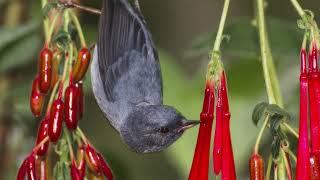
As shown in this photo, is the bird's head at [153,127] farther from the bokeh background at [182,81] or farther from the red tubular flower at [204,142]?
the red tubular flower at [204,142]

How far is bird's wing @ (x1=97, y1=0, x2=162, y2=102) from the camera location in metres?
3.19

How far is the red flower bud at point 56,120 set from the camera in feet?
7.75

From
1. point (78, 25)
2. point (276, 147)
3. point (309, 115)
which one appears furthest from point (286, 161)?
point (78, 25)

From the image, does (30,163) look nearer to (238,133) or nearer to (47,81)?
(47,81)

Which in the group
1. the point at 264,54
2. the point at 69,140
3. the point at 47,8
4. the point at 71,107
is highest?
the point at 47,8

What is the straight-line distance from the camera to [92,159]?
2.44m

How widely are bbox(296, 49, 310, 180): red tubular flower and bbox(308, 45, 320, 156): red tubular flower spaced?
0.6 inches

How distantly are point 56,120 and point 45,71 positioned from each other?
193mm

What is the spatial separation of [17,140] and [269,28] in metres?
1.32

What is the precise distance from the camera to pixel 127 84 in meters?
3.24

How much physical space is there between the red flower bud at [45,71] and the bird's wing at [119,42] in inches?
26.0

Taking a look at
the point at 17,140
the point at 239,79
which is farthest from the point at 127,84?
the point at 17,140

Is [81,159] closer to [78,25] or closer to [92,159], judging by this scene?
[92,159]

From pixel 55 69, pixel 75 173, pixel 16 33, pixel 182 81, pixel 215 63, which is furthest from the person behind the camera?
pixel 182 81
